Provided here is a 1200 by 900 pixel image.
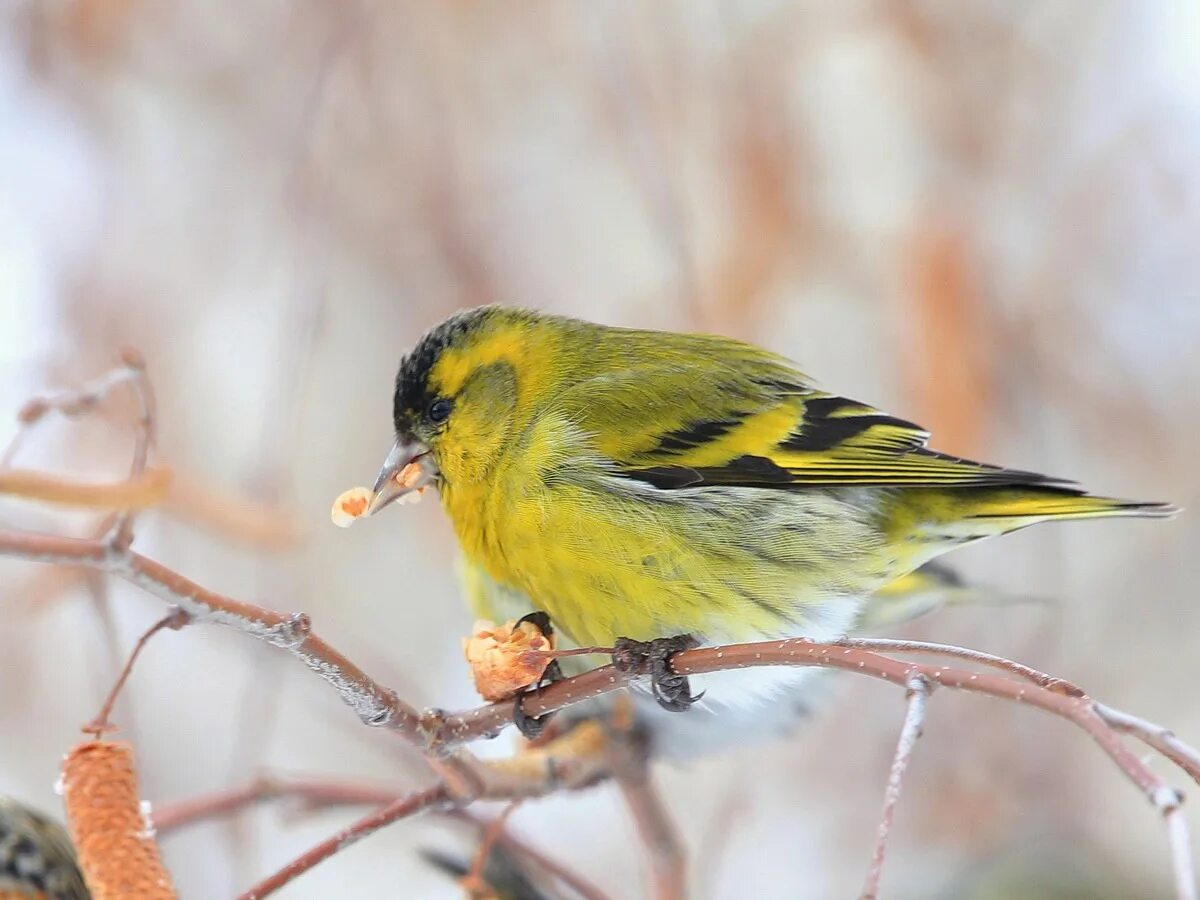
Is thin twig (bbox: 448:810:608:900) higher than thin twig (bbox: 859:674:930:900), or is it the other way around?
thin twig (bbox: 448:810:608:900)

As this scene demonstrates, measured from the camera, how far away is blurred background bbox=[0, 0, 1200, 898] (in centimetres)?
253

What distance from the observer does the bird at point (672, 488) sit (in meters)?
1.43

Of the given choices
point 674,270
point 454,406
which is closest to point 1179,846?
point 454,406

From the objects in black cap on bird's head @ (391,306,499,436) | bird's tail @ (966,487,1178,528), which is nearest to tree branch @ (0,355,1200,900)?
black cap on bird's head @ (391,306,499,436)

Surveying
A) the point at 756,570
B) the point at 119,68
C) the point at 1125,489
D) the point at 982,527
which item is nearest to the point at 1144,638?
the point at 1125,489

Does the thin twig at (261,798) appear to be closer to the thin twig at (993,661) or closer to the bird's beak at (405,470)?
the bird's beak at (405,470)

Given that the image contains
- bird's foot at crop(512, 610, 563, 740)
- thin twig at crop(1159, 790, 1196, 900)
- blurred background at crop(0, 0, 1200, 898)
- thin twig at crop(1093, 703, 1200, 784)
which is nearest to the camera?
thin twig at crop(1159, 790, 1196, 900)

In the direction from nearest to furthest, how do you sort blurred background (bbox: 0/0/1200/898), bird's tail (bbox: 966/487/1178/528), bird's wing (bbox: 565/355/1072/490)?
bird's tail (bbox: 966/487/1178/528)
bird's wing (bbox: 565/355/1072/490)
blurred background (bbox: 0/0/1200/898)

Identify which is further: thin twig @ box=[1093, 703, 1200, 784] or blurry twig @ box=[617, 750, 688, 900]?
blurry twig @ box=[617, 750, 688, 900]

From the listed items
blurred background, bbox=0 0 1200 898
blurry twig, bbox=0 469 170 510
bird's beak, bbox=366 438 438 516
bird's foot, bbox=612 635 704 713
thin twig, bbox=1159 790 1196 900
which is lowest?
thin twig, bbox=1159 790 1196 900

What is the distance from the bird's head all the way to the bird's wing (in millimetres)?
108

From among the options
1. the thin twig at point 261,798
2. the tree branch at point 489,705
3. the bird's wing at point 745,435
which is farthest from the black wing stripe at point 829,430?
the thin twig at point 261,798

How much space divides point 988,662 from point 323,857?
537mm

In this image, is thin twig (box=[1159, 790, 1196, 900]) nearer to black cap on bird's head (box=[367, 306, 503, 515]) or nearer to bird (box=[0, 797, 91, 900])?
bird (box=[0, 797, 91, 900])
